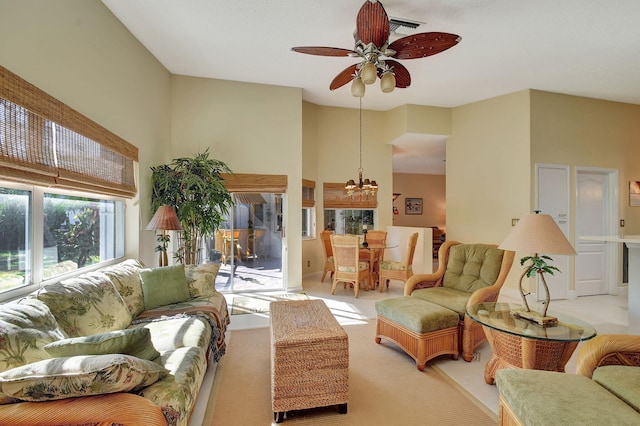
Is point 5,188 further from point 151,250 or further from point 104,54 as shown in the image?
point 151,250

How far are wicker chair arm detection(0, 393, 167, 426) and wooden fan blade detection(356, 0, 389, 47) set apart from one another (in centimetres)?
259

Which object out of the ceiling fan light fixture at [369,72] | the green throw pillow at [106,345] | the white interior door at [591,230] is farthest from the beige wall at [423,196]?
the green throw pillow at [106,345]

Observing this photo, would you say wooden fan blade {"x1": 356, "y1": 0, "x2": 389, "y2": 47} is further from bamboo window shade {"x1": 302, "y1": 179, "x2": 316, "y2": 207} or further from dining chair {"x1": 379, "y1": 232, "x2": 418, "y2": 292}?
bamboo window shade {"x1": 302, "y1": 179, "x2": 316, "y2": 207}

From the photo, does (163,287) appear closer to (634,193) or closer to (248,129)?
(248,129)

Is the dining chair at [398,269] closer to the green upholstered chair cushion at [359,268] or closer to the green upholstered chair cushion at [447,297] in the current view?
the green upholstered chair cushion at [359,268]

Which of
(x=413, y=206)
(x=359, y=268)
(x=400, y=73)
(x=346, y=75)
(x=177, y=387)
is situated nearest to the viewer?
(x=177, y=387)

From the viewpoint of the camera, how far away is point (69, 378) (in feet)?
3.41

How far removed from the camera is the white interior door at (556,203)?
456cm

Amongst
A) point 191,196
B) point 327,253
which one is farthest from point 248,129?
point 327,253

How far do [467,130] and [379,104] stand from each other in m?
1.69

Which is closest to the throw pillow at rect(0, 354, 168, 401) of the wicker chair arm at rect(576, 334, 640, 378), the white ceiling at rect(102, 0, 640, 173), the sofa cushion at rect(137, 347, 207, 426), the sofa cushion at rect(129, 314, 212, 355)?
the sofa cushion at rect(137, 347, 207, 426)

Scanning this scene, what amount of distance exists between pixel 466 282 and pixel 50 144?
3.71 m

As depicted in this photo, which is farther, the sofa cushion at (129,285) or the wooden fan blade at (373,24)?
the sofa cushion at (129,285)

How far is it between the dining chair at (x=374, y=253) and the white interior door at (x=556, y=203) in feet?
8.04
